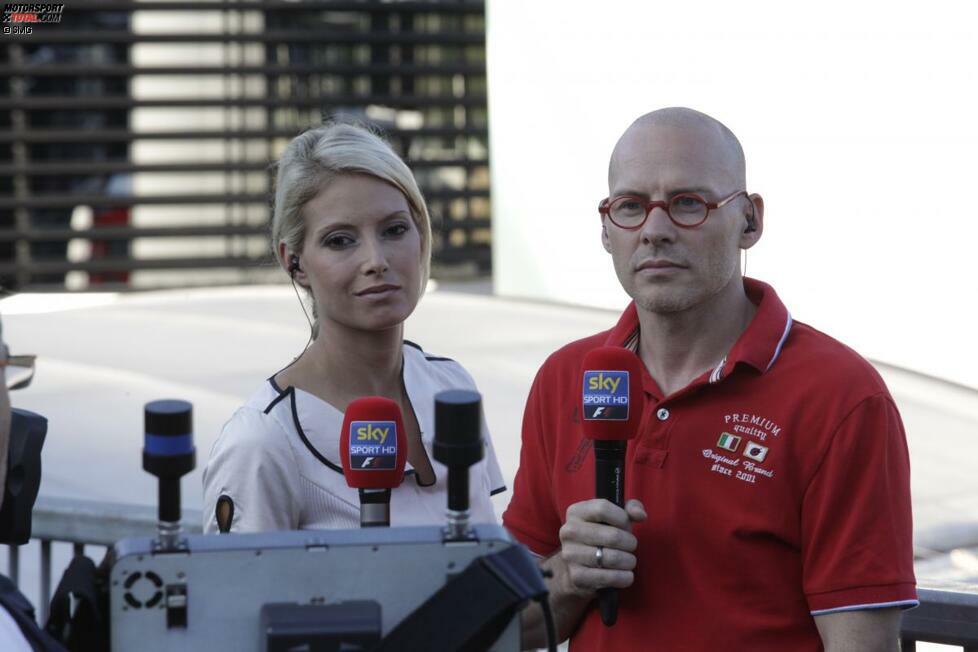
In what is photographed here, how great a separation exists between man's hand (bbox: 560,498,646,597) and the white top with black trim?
0.24 meters

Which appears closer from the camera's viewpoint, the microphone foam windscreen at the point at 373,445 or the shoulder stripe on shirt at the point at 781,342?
the microphone foam windscreen at the point at 373,445

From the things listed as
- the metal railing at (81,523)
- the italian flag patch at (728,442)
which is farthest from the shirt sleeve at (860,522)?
the metal railing at (81,523)

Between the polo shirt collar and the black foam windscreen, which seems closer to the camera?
the black foam windscreen

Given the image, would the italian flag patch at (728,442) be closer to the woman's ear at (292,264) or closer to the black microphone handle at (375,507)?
the black microphone handle at (375,507)

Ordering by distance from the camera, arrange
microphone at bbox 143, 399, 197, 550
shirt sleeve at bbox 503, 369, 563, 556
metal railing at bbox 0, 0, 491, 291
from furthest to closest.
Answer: metal railing at bbox 0, 0, 491, 291, shirt sleeve at bbox 503, 369, 563, 556, microphone at bbox 143, 399, 197, 550

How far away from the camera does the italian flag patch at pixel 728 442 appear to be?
230 cm

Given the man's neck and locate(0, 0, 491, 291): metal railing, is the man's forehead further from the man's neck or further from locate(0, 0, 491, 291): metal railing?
→ locate(0, 0, 491, 291): metal railing

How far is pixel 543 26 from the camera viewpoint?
10.6 m

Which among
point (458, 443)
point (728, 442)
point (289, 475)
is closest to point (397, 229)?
point (289, 475)

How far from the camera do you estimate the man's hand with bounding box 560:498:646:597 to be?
2152 mm

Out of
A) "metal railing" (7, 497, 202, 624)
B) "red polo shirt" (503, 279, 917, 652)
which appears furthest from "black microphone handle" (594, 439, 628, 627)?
"metal railing" (7, 497, 202, 624)

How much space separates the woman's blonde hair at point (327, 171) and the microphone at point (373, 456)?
738mm

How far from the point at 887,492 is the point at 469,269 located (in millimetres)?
11949

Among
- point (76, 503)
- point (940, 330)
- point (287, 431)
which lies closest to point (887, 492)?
point (287, 431)
